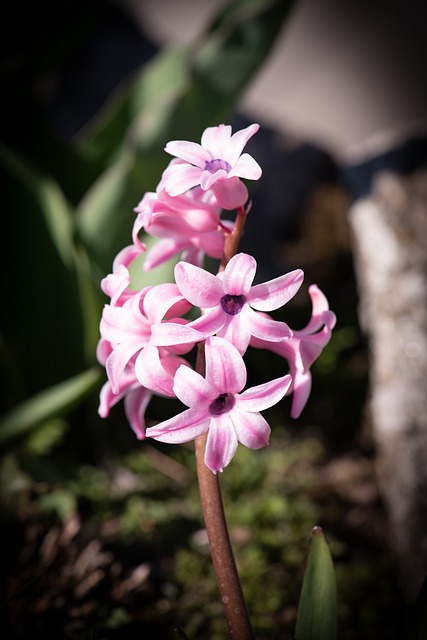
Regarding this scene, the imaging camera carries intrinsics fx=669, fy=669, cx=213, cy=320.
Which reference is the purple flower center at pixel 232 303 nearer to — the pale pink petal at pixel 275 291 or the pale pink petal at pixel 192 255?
the pale pink petal at pixel 275 291

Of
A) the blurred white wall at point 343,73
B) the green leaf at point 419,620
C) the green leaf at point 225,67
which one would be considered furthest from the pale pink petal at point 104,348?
the blurred white wall at point 343,73

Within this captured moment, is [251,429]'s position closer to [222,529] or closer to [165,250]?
[222,529]

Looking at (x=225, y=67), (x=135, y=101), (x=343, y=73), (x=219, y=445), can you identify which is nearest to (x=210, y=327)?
(x=219, y=445)

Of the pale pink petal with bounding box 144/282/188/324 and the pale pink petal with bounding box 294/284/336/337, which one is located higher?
the pale pink petal with bounding box 144/282/188/324

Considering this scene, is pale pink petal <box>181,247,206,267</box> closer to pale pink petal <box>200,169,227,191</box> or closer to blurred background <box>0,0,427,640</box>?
pale pink petal <box>200,169,227,191</box>

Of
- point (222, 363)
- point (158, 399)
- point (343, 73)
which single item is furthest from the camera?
point (343, 73)

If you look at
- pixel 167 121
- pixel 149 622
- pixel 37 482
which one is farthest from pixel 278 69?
pixel 149 622

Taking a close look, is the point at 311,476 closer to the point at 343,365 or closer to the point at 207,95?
the point at 343,365

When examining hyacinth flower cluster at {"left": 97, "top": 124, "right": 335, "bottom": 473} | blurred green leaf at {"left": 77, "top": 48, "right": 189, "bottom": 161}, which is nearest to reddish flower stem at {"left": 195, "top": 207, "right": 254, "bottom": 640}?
hyacinth flower cluster at {"left": 97, "top": 124, "right": 335, "bottom": 473}

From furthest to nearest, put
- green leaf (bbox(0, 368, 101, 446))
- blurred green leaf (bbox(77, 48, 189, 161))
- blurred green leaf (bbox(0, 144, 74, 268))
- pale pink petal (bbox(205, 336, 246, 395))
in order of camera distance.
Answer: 1. blurred green leaf (bbox(77, 48, 189, 161))
2. blurred green leaf (bbox(0, 144, 74, 268))
3. green leaf (bbox(0, 368, 101, 446))
4. pale pink petal (bbox(205, 336, 246, 395))
